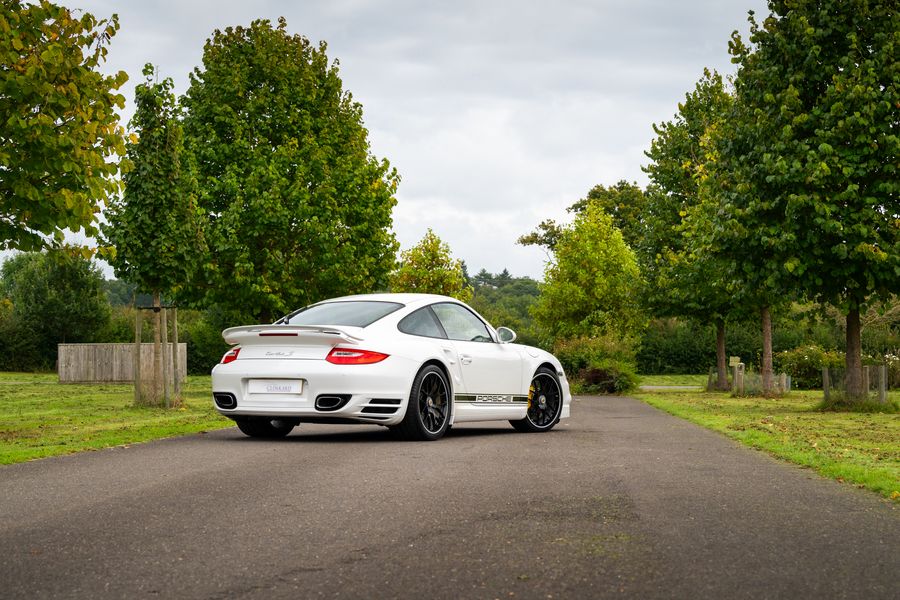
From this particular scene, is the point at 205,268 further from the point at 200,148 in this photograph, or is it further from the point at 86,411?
the point at 86,411

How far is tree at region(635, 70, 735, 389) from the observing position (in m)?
32.6

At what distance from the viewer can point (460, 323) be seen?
1238 cm

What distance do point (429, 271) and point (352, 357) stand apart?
112 feet

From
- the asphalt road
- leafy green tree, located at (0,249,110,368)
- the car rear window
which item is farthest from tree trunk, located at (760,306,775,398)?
leafy green tree, located at (0,249,110,368)

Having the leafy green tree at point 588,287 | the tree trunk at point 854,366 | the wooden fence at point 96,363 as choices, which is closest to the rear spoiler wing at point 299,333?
the tree trunk at point 854,366

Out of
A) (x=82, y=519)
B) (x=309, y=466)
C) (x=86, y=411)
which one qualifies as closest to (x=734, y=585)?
(x=82, y=519)

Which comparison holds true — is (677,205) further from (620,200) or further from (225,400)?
(620,200)

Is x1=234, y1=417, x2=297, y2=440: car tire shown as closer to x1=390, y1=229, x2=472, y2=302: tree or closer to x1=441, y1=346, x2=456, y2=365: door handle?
x1=441, y1=346, x2=456, y2=365: door handle

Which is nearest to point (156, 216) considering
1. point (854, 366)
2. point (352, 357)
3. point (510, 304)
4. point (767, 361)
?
point (352, 357)

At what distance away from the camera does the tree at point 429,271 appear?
4447 centimetres

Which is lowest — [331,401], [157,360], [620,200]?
[331,401]

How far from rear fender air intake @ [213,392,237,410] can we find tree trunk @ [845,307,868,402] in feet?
46.0

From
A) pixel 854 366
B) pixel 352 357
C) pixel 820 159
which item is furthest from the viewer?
pixel 854 366

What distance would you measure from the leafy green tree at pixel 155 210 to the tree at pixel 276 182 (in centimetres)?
478
